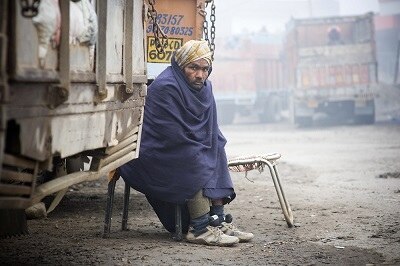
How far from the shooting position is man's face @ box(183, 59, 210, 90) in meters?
5.10

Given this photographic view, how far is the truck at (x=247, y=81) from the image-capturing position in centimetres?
2480

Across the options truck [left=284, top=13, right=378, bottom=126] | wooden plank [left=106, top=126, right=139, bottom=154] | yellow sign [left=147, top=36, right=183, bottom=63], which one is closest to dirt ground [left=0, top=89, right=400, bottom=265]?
wooden plank [left=106, top=126, right=139, bottom=154]

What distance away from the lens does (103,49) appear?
376 centimetres

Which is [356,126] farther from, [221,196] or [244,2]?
[244,2]

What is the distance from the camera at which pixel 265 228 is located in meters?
5.65

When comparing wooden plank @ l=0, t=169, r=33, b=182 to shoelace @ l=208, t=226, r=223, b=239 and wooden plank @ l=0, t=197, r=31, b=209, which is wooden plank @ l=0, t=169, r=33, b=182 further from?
shoelace @ l=208, t=226, r=223, b=239

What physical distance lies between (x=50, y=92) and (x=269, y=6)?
50.7m

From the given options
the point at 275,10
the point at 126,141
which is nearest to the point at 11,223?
the point at 126,141

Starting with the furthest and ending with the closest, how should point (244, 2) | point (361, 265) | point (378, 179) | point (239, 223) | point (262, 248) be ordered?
point (244, 2)
point (378, 179)
point (239, 223)
point (262, 248)
point (361, 265)

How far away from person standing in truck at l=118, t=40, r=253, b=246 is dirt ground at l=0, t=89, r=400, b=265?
240 millimetres

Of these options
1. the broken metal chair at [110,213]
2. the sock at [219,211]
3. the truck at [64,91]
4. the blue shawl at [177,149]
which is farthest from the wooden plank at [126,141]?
the sock at [219,211]

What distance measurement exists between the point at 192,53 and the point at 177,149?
0.76m

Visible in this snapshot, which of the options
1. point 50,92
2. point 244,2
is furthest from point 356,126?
point 244,2

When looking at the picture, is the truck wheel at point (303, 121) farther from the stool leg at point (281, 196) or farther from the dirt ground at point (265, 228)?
the stool leg at point (281, 196)
